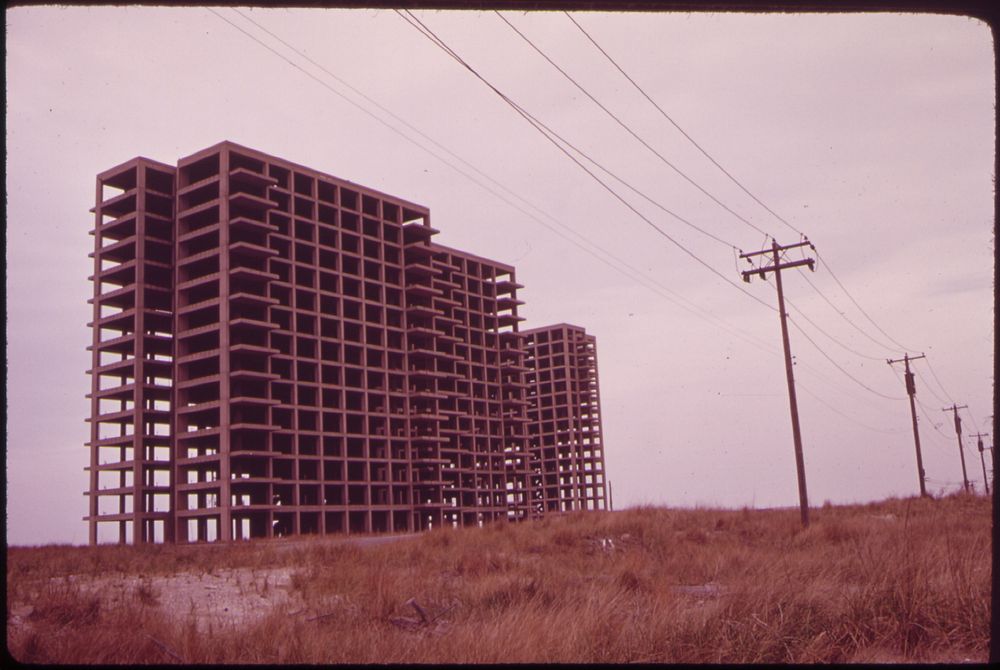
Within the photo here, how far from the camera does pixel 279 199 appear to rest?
48.3 m

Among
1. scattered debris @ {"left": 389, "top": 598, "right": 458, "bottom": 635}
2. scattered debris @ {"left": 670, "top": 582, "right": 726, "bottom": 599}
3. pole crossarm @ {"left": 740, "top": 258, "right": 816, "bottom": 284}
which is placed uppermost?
pole crossarm @ {"left": 740, "top": 258, "right": 816, "bottom": 284}

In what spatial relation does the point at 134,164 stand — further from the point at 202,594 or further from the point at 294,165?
the point at 202,594

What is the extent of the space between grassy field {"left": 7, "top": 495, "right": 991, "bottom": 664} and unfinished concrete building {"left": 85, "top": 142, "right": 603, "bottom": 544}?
29.5 metres

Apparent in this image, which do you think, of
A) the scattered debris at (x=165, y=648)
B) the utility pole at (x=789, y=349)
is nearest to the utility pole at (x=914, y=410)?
the utility pole at (x=789, y=349)

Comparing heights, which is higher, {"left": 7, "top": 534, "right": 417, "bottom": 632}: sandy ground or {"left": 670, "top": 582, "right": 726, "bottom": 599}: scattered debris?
{"left": 7, "top": 534, "right": 417, "bottom": 632}: sandy ground

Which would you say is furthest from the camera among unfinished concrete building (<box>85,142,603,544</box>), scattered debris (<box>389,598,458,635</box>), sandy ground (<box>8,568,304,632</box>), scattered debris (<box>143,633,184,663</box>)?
unfinished concrete building (<box>85,142,603,544</box>)

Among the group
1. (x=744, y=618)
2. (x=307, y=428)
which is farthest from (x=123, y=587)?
(x=307, y=428)

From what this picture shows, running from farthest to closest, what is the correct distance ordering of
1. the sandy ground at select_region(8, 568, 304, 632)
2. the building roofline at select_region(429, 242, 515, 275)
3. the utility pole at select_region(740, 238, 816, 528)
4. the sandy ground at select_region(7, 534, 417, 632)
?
the building roofline at select_region(429, 242, 515, 275) → the utility pole at select_region(740, 238, 816, 528) → the sandy ground at select_region(8, 568, 304, 632) → the sandy ground at select_region(7, 534, 417, 632)

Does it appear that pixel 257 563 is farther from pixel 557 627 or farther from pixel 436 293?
pixel 436 293

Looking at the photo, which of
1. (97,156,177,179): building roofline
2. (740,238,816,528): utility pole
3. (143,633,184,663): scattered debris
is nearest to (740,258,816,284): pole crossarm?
(740,238,816,528): utility pole

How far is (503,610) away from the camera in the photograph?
8664 millimetres

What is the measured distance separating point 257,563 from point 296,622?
769 centimetres

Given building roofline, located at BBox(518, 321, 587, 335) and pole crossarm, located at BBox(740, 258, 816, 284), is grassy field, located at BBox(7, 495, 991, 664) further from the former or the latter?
building roofline, located at BBox(518, 321, 587, 335)

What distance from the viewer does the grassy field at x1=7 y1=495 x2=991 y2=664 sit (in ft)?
20.4
